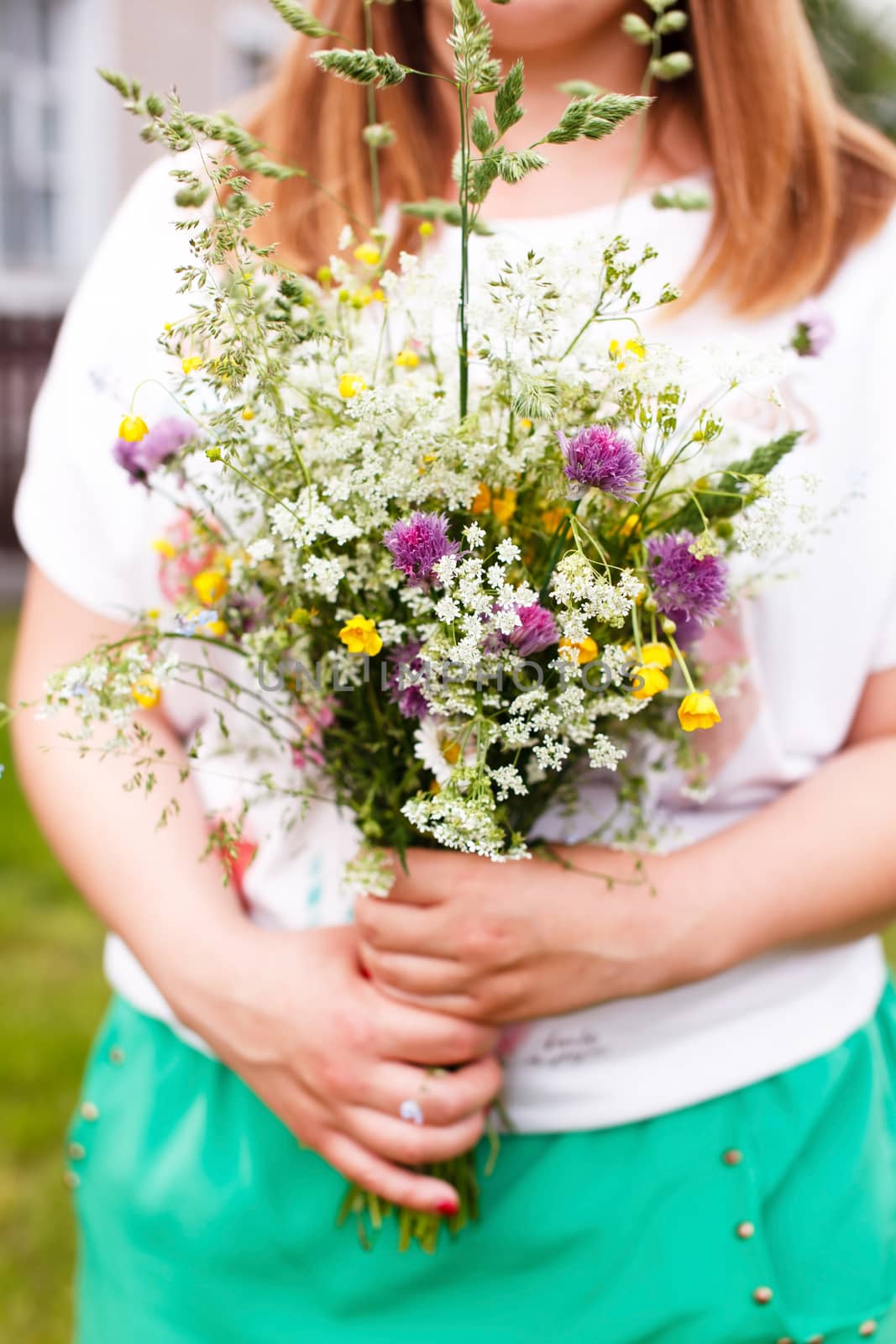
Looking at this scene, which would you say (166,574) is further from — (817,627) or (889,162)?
(889,162)

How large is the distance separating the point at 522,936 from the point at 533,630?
0.45 m

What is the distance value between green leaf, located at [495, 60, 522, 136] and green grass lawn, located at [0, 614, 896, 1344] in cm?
259

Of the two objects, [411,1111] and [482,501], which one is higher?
[482,501]

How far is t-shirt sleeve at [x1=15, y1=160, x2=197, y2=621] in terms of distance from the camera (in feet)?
4.70

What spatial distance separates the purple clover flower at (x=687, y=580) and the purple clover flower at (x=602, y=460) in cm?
10

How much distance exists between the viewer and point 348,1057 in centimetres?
129

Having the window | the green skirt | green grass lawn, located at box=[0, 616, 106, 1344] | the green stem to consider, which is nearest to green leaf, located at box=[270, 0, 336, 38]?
the green stem

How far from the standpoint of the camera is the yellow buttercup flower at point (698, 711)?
0.89 metres

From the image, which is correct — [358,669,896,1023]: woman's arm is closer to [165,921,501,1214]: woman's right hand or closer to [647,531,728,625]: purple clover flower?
[165,921,501,1214]: woman's right hand

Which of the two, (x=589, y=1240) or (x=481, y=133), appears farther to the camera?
(x=589, y=1240)

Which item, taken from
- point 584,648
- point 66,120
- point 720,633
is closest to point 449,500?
point 584,648

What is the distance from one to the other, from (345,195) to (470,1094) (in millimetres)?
1082

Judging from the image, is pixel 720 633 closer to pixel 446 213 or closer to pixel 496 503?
pixel 496 503

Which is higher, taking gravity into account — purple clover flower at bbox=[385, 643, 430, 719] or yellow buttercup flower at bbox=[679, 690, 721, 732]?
yellow buttercup flower at bbox=[679, 690, 721, 732]
